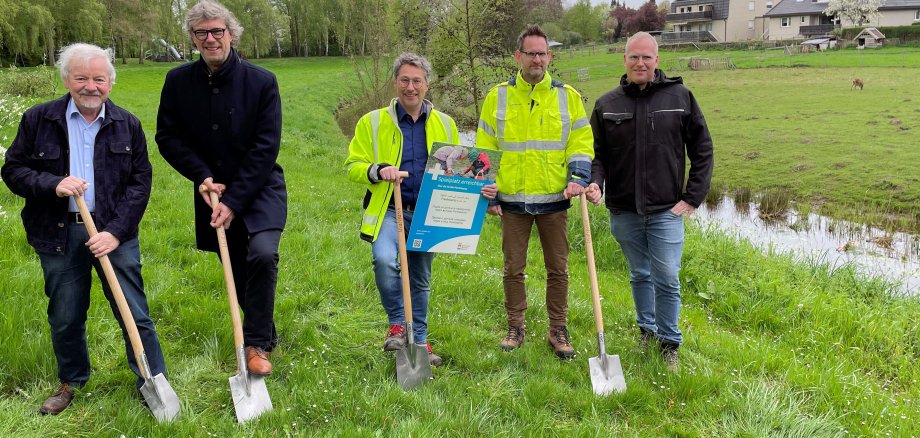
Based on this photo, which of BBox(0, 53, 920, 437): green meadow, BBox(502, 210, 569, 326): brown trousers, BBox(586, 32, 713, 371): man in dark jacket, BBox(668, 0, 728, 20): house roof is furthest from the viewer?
BBox(668, 0, 728, 20): house roof

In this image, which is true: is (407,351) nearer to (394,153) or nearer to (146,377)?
(394,153)

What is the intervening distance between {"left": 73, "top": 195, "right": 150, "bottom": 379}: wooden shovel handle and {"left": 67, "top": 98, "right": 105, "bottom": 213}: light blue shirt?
9 cm

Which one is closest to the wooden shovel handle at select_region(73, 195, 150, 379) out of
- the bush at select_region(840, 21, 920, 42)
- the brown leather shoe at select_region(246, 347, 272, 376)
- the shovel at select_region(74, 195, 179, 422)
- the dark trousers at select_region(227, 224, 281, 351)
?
the shovel at select_region(74, 195, 179, 422)

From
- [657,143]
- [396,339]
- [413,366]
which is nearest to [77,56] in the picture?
[396,339]

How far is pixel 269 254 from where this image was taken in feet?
13.3

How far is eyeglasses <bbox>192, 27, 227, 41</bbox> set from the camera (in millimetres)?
3861

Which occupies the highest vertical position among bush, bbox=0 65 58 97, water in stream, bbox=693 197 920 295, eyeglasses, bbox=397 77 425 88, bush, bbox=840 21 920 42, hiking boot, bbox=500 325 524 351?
bush, bbox=840 21 920 42

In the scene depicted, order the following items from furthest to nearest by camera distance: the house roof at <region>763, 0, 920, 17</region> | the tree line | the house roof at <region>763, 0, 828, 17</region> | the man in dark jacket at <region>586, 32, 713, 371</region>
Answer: the house roof at <region>763, 0, 828, 17</region> < the house roof at <region>763, 0, 920, 17</region> < the tree line < the man in dark jacket at <region>586, 32, 713, 371</region>

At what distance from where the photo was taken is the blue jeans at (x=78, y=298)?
3.58 meters

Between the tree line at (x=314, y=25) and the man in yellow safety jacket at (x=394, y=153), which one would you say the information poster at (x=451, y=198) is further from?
the tree line at (x=314, y=25)

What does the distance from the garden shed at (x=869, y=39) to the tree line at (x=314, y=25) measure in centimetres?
2849

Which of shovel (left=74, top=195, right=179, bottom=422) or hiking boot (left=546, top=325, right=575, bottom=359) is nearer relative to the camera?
shovel (left=74, top=195, right=179, bottom=422)

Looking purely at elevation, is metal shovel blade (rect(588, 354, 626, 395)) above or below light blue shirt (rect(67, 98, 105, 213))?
below

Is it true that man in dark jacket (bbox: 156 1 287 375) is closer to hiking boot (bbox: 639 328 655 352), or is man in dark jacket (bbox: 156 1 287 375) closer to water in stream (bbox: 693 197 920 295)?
hiking boot (bbox: 639 328 655 352)
